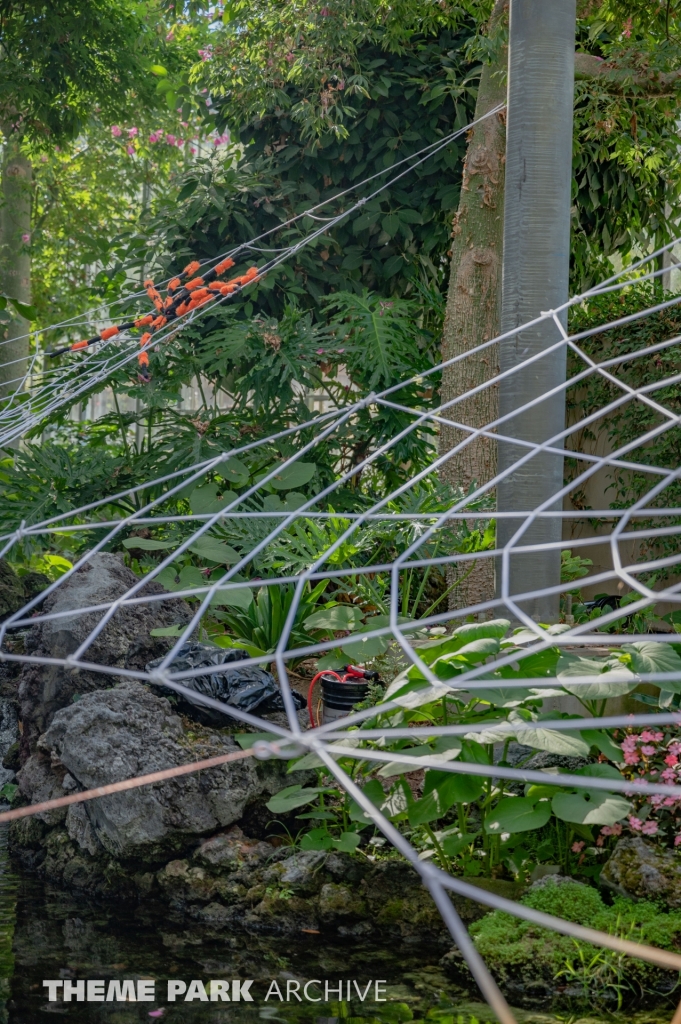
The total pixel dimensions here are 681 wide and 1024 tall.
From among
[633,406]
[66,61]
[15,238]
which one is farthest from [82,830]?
[15,238]

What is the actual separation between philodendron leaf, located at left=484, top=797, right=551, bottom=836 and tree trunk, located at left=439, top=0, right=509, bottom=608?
162 cm

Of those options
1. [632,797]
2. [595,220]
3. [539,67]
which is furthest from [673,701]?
[595,220]

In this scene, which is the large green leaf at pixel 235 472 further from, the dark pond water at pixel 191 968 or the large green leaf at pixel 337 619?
the dark pond water at pixel 191 968

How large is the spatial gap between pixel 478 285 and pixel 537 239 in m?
0.89

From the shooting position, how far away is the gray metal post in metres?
2.90

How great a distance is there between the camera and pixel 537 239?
2951 mm

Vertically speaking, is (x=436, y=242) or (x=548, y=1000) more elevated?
(x=436, y=242)

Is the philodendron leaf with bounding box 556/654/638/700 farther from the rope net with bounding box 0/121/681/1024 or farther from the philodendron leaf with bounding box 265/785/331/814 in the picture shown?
the philodendron leaf with bounding box 265/785/331/814

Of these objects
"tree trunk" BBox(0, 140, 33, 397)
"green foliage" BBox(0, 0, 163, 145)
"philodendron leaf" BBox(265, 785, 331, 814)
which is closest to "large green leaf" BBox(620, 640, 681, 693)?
"philodendron leaf" BBox(265, 785, 331, 814)

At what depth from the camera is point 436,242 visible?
16.2 feet

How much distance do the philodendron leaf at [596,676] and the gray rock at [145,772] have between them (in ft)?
3.09

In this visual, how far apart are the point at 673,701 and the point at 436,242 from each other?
3.02 metres

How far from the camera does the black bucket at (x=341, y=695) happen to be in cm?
292

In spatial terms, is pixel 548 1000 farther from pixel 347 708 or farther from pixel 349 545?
pixel 349 545
